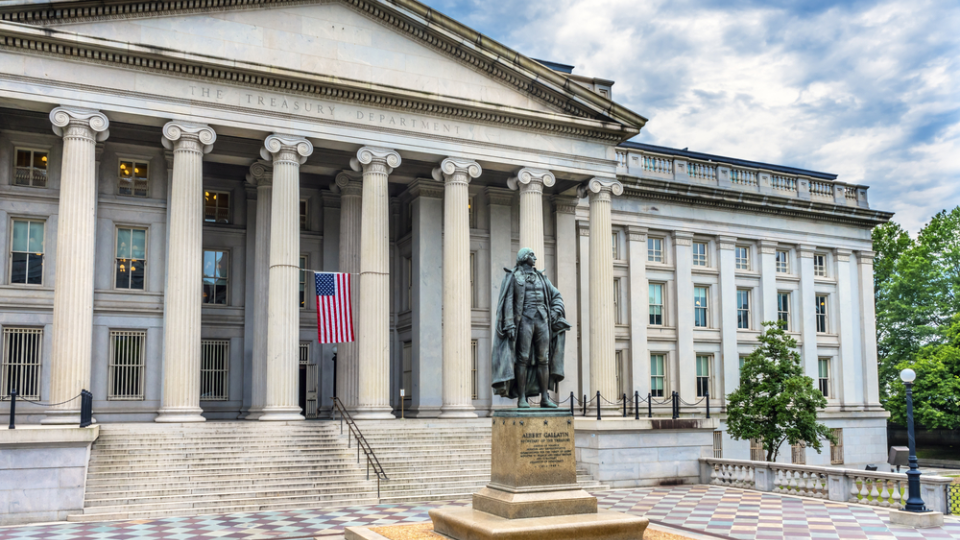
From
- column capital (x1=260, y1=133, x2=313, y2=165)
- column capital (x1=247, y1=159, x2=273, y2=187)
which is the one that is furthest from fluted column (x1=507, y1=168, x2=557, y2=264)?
column capital (x1=247, y1=159, x2=273, y2=187)

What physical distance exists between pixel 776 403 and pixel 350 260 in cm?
1661

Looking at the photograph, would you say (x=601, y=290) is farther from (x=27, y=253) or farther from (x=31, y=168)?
(x=31, y=168)


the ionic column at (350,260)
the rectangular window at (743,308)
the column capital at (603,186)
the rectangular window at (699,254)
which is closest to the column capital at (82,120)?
the ionic column at (350,260)

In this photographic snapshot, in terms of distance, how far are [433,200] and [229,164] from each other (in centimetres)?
775

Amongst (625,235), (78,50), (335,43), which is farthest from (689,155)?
(78,50)

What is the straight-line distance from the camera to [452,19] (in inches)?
1113

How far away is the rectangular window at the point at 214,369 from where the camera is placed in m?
29.7

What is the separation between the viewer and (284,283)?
25562 mm

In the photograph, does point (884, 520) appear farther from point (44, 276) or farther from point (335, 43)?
point (44, 276)

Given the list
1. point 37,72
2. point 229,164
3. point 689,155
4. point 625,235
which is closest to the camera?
point 37,72

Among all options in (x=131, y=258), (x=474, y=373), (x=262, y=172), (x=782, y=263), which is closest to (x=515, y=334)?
(x=262, y=172)

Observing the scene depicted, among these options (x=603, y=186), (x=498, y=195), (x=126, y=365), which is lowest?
(x=126, y=365)

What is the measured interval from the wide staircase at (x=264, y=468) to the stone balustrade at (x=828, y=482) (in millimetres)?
4110

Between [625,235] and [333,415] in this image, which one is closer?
[333,415]
